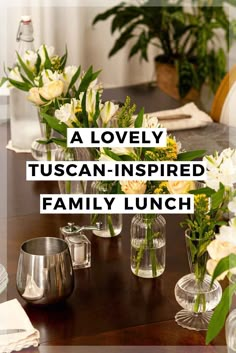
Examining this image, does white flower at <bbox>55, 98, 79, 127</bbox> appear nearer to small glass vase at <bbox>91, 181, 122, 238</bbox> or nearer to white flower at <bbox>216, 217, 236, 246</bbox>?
small glass vase at <bbox>91, 181, 122, 238</bbox>

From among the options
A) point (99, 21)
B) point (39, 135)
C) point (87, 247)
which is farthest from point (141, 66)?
point (87, 247)

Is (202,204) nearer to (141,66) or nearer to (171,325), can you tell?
(171,325)

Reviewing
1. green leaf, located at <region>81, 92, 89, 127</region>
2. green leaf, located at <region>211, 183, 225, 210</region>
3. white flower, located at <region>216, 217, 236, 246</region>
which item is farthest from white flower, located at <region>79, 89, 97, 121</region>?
white flower, located at <region>216, 217, 236, 246</region>

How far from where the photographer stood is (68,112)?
1776mm

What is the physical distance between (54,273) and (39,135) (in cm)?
94

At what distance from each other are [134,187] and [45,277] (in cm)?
23

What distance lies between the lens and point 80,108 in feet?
5.87

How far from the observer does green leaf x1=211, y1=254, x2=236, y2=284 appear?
3.96ft

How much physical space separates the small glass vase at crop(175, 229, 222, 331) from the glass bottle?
39.2 inches

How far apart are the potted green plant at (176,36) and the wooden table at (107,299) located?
2071mm

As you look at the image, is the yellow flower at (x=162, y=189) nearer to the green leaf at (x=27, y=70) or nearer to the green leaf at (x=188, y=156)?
the green leaf at (x=188, y=156)

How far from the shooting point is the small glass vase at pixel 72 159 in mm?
1935

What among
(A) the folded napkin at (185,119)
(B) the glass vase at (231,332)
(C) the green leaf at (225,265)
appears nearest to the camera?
(C) the green leaf at (225,265)

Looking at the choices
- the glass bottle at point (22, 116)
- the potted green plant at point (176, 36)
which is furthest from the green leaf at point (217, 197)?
the potted green plant at point (176, 36)
